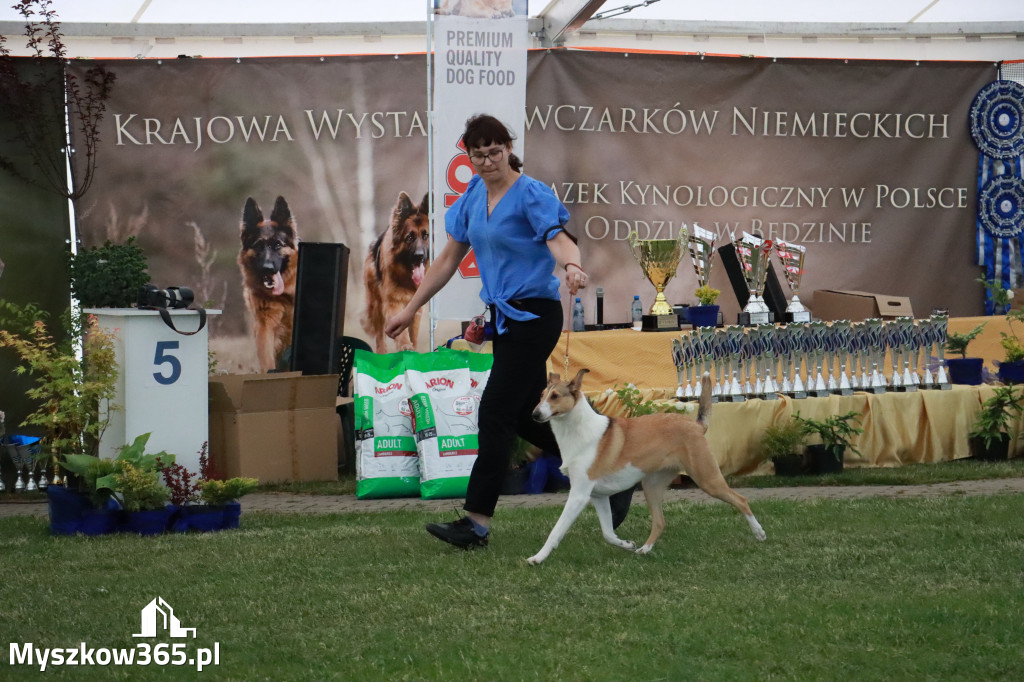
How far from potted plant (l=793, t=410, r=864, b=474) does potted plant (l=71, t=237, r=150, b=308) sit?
401cm

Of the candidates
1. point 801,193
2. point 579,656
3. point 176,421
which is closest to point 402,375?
point 176,421

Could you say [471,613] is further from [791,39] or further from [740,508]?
[791,39]

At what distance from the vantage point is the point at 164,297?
18.8 ft

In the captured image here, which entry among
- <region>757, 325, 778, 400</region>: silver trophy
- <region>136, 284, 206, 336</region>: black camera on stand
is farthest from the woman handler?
<region>757, 325, 778, 400</region>: silver trophy

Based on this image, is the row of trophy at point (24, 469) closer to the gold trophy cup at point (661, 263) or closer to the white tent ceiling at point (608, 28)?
the white tent ceiling at point (608, 28)

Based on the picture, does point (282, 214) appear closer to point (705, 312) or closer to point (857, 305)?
point (705, 312)

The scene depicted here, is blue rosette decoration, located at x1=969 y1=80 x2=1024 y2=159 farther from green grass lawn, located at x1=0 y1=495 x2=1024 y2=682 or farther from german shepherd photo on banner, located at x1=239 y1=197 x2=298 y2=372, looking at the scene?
german shepherd photo on banner, located at x1=239 y1=197 x2=298 y2=372

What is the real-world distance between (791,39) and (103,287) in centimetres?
654

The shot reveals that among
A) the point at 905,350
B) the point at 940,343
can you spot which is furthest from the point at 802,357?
the point at 940,343

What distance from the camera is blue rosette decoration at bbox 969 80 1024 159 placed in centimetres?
990

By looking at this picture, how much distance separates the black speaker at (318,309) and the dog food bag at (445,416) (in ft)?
4.33

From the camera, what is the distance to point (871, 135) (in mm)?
10000

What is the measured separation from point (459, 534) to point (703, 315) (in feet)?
12.2

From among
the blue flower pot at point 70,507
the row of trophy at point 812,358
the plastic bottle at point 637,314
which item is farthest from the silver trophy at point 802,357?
the blue flower pot at point 70,507
